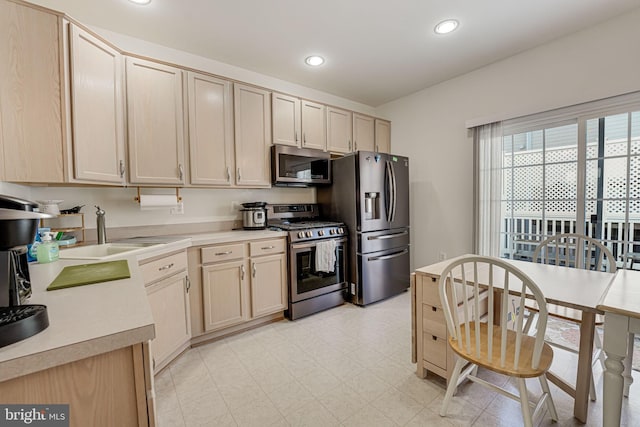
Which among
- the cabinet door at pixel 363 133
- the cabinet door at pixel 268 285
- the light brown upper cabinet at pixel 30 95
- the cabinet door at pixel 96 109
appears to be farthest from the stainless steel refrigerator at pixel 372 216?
the light brown upper cabinet at pixel 30 95

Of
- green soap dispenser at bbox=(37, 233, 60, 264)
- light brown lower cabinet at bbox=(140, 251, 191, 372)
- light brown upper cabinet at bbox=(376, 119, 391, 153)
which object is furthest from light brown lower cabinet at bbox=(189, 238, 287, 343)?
light brown upper cabinet at bbox=(376, 119, 391, 153)

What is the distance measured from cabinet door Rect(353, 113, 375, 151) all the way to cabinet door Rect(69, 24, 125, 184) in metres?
2.51

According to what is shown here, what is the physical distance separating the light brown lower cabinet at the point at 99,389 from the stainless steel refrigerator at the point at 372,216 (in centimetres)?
247

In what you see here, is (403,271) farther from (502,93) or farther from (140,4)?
(140,4)

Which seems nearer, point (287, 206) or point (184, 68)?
point (184, 68)

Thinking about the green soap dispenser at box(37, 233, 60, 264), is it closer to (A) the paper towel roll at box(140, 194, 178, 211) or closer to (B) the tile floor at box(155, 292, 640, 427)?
(A) the paper towel roll at box(140, 194, 178, 211)

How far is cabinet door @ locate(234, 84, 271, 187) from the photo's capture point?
267 centimetres

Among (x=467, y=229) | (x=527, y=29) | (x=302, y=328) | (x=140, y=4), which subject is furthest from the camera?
(x=467, y=229)

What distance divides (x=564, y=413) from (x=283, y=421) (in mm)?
1546

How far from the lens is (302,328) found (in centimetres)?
256

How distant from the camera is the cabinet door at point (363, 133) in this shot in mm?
3582

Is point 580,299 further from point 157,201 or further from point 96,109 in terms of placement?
point 96,109

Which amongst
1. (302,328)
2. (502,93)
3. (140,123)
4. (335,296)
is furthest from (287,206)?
(502,93)

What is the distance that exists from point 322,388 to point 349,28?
9.10 feet
